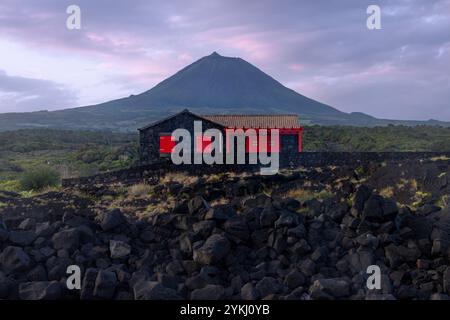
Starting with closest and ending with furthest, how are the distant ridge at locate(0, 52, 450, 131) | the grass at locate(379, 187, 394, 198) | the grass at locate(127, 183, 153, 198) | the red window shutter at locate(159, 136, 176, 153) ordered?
the grass at locate(379, 187, 394, 198) < the grass at locate(127, 183, 153, 198) < the red window shutter at locate(159, 136, 176, 153) < the distant ridge at locate(0, 52, 450, 131)

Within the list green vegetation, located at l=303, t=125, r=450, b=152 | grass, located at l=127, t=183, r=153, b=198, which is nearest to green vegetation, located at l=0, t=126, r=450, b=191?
green vegetation, located at l=303, t=125, r=450, b=152

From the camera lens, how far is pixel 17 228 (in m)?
10.8

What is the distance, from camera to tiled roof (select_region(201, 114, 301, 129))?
33750mm

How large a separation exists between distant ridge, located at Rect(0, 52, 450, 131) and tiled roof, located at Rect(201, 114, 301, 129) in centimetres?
9017

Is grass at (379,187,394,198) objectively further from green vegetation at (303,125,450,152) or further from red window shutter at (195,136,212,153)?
green vegetation at (303,125,450,152)

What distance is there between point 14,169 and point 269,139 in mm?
21351

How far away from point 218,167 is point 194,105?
461 feet

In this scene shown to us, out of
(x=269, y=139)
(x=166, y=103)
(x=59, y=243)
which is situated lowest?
(x=59, y=243)

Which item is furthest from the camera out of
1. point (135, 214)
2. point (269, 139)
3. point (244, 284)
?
point (269, 139)

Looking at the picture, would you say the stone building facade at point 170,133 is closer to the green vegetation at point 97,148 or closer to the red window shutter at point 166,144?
the red window shutter at point 166,144

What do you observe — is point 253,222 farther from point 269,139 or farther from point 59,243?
point 269,139

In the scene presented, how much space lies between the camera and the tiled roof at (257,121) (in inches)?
1329

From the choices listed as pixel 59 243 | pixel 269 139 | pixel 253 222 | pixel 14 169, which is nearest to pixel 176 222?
pixel 253 222

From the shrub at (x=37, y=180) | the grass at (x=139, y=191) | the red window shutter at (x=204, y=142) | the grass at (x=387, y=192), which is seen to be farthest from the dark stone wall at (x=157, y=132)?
the grass at (x=387, y=192)
